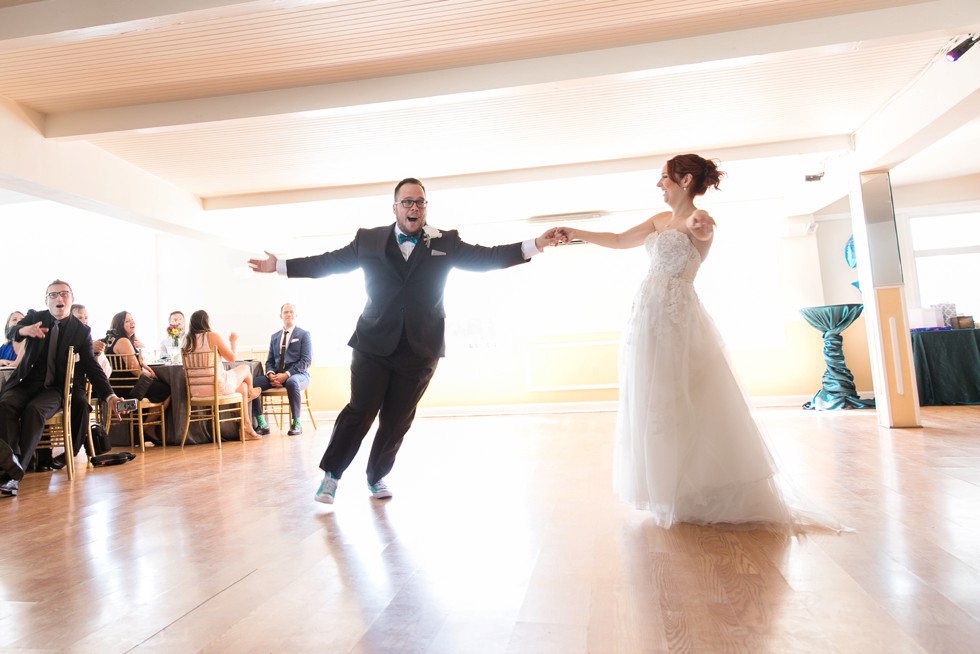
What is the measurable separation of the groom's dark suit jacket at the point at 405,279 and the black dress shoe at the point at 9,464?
2.66 m

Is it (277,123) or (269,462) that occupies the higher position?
(277,123)

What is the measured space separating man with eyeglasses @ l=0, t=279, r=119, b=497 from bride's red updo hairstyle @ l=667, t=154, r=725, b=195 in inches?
172

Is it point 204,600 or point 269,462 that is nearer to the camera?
point 204,600

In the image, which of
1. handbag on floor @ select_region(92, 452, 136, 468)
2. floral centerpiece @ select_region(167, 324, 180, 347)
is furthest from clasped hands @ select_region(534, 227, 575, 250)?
floral centerpiece @ select_region(167, 324, 180, 347)

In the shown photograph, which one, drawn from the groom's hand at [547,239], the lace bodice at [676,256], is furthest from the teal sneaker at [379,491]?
the lace bodice at [676,256]

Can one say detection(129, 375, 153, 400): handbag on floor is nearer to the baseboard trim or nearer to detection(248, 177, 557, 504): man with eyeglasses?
the baseboard trim

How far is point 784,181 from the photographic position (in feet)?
24.3

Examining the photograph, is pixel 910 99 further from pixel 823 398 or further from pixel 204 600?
pixel 204 600

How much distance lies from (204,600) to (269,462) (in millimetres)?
3259

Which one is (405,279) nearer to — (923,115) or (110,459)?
(110,459)

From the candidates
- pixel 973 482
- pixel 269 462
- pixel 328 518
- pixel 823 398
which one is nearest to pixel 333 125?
pixel 269 462

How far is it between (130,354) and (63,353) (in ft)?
5.50

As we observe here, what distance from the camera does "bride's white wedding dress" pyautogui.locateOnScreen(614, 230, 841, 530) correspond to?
250cm

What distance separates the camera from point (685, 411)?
8.49 ft
